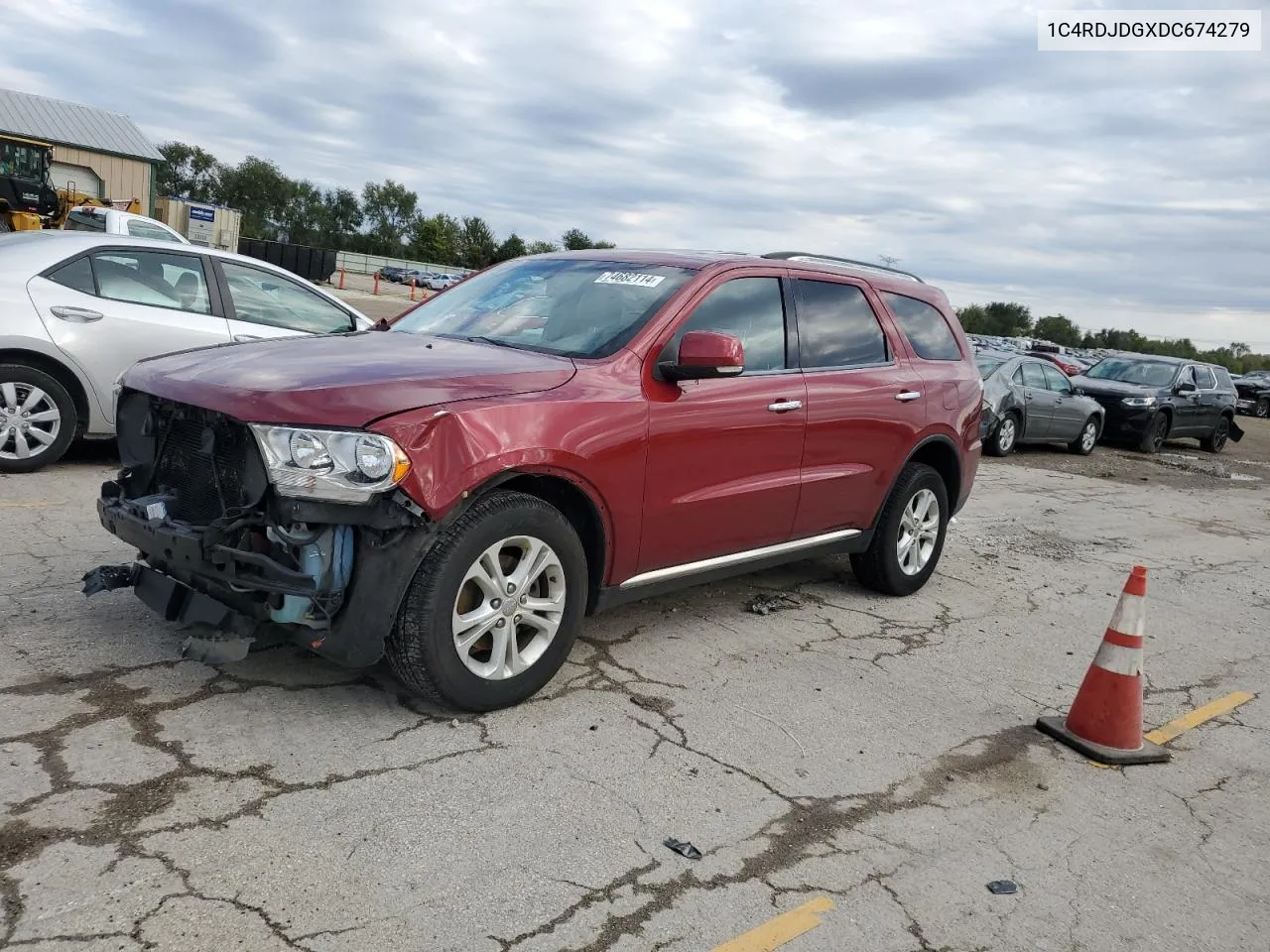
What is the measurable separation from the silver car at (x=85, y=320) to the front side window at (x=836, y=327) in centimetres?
430

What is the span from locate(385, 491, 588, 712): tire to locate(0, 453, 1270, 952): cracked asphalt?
164 millimetres

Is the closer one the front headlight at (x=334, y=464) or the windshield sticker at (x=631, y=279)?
the front headlight at (x=334, y=464)

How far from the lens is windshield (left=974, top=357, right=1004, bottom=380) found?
14580mm

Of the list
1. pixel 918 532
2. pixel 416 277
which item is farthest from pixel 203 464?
pixel 416 277

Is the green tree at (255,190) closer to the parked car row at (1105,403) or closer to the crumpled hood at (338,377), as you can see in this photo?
the parked car row at (1105,403)

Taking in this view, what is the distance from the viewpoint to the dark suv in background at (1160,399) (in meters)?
18.1

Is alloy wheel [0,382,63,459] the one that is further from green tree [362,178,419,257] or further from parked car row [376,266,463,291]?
green tree [362,178,419,257]

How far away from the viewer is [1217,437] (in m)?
20.8

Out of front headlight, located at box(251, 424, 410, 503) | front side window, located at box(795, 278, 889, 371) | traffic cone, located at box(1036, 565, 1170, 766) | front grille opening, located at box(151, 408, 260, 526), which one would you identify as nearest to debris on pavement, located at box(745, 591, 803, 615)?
front side window, located at box(795, 278, 889, 371)

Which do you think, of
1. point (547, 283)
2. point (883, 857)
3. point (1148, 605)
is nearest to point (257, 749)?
point (883, 857)

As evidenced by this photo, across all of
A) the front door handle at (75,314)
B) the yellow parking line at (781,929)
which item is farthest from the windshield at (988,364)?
the yellow parking line at (781,929)

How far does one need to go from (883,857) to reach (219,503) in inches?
103

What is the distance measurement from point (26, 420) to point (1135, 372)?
18476 millimetres

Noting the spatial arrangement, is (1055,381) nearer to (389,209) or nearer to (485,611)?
(485,611)
